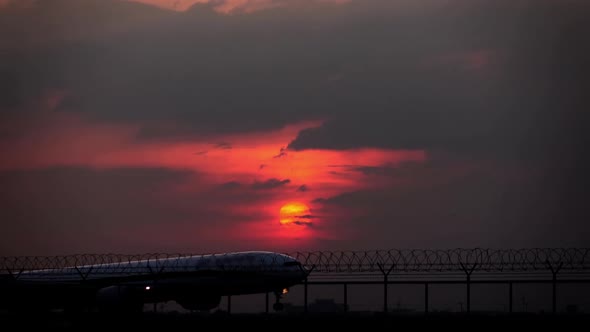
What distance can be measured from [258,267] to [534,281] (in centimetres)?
2747

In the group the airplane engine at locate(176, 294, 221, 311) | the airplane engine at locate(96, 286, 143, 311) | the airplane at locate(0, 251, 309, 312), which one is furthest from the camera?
the airplane engine at locate(176, 294, 221, 311)

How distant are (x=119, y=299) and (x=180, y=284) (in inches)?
252

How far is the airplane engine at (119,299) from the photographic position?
4026 inches

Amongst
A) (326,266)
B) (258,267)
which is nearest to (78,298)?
(258,267)

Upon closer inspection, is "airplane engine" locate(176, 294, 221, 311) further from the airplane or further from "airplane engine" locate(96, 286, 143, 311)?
"airplane engine" locate(96, 286, 143, 311)

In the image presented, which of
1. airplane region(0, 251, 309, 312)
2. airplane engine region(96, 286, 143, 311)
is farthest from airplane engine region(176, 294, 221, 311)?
airplane engine region(96, 286, 143, 311)

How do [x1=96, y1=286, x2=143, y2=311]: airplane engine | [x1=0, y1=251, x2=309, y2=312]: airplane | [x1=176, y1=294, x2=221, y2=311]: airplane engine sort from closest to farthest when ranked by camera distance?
[x1=96, y1=286, x2=143, y2=311]: airplane engine → [x1=0, y1=251, x2=309, y2=312]: airplane → [x1=176, y1=294, x2=221, y2=311]: airplane engine

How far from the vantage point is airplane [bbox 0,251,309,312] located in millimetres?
105188

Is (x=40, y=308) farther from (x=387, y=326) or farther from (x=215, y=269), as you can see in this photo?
(x=387, y=326)

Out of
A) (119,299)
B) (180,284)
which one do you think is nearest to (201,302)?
(180,284)

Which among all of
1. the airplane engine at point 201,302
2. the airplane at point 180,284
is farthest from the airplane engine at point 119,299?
the airplane engine at point 201,302

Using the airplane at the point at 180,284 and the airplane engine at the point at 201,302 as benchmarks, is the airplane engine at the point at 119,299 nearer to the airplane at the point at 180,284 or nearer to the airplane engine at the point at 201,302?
the airplane at the point at 180,284

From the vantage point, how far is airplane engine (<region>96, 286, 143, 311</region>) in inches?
4026

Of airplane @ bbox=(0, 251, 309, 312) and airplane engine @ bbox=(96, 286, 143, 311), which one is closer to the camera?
airplane engine @ bbox=(96, 286, 143, 311)
